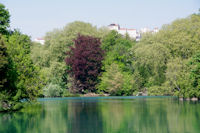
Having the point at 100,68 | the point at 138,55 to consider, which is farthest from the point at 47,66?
the point at 138,55

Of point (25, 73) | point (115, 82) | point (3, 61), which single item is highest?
point (3, 61)

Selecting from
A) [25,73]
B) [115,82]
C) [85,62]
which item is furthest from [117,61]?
[25,73]

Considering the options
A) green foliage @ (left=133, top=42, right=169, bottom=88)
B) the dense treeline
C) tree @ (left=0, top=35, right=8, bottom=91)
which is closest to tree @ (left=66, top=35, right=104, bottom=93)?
the dense treeline

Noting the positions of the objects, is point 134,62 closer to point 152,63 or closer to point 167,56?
point 152,63

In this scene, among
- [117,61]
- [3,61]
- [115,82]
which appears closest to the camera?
[3,61]

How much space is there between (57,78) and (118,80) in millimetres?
10777

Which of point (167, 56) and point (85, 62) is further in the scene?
point (85, 62)

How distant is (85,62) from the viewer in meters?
69.9

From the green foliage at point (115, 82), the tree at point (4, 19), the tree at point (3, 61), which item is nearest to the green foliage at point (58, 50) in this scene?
the green foliage at point (115, 82)

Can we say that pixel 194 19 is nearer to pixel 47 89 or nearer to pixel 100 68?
pixel 100 68

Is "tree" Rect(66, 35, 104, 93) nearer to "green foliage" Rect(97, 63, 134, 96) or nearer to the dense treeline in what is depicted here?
the dense treeline

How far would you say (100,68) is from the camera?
237ft

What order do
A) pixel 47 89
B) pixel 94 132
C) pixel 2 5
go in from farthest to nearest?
1. pixel 47 89
2. pixel 2 5
3. pixel 94 132

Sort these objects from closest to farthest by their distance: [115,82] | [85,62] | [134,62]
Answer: [115,82] → [134,62] → [85,62]
